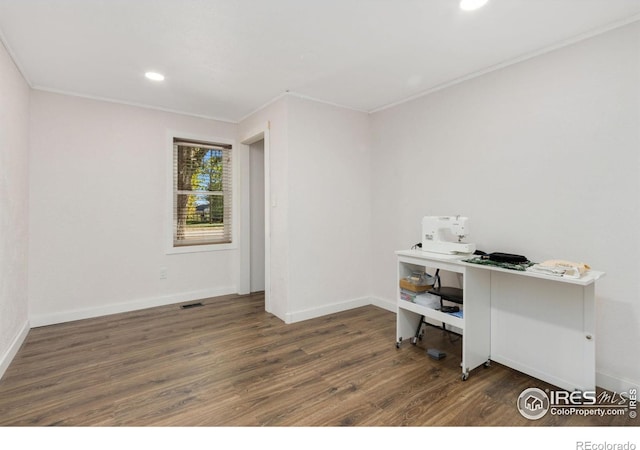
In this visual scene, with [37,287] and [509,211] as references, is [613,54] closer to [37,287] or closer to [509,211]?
[509,211]

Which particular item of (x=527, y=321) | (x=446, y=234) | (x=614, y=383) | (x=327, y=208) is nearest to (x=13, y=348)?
(x=327, y=208)

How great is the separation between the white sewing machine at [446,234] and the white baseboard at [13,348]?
11.6 ft

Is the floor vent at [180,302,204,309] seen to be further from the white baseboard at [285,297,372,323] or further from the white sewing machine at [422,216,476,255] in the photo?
the white sewing machine at [422,216,476,255]

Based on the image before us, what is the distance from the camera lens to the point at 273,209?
3.89 metres

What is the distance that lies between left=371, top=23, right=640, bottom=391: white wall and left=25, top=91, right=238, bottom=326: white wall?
324cm

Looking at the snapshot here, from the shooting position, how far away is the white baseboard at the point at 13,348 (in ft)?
8.28

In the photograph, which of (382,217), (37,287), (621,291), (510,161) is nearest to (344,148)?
(382,217)

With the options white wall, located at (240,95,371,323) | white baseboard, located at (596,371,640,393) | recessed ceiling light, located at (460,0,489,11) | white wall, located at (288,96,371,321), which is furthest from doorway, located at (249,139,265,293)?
white baseboard, located at (596,371,640,393)

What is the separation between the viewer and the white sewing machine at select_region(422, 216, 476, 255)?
8.76 feet

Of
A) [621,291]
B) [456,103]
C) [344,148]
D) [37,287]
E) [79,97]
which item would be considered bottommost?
[37,287]

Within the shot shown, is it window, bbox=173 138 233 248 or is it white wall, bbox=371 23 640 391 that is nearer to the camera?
white wall, bbox=371 23 640 391

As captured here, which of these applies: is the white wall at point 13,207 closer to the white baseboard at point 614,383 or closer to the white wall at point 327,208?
the white wall at point 327,208

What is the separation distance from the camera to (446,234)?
9.61ft

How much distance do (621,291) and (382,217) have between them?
2360 mm
